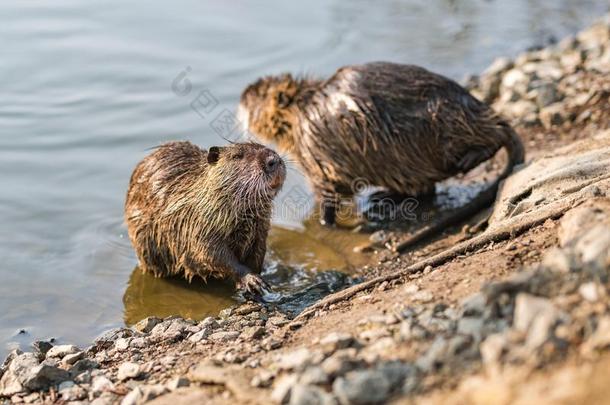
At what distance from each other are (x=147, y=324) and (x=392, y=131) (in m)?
2.21

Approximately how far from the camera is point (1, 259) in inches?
226

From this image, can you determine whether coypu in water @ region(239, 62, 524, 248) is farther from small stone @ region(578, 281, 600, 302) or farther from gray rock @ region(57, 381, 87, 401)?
small stone @ region(578, 281, 600, 302)

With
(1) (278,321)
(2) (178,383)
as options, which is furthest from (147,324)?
(2) (178,383)

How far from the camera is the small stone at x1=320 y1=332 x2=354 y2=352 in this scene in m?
3.24

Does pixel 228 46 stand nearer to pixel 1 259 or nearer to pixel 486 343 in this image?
pixel 1 259

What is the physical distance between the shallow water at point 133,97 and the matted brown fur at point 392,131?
481mm

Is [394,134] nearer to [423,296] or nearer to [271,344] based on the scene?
[423,296]

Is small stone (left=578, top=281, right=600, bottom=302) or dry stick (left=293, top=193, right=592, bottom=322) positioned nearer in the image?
small stone (left=578, top=281, right=600, bottom=302)

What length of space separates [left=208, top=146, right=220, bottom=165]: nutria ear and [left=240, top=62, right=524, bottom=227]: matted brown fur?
1138 mm

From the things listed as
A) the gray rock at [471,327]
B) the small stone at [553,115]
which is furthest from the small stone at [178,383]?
the small stone at [553,115]

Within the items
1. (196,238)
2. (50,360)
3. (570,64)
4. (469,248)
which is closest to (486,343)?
(469,248)

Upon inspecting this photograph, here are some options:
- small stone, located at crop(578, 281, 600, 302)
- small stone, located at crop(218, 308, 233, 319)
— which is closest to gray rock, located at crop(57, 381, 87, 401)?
small stone, located at crop(218, 308, 233, 319)

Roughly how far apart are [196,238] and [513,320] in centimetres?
260

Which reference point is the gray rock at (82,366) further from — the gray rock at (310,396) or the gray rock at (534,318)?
the gray rock at (534,318)
